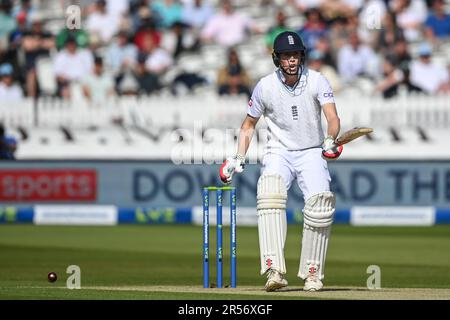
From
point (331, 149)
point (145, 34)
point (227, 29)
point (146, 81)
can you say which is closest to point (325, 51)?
point (227, 29)

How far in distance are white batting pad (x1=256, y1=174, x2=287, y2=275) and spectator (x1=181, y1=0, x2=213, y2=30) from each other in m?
12.2

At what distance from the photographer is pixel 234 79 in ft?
65.7

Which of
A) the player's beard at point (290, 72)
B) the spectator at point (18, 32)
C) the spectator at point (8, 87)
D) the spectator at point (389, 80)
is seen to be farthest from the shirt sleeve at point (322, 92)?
the spectator at point (18, 32)

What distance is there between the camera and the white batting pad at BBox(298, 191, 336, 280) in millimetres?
9273

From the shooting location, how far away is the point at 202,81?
20406 mm

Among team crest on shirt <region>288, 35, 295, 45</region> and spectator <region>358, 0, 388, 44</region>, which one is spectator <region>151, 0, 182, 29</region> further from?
team crest on shirt <region>288, 35, 295, 45</region>

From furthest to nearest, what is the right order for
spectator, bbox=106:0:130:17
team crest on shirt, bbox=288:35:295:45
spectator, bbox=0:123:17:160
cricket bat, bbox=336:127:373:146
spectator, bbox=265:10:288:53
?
spectator, bbox=106:0:130:17 → spectator, bbox=265:10:288:53 → spectator, bbox=0:123:17:160 → team crest on shirt, bbox=288:35:295:45 → cricket bat, bbox=336:127:373:146

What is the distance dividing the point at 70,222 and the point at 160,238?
271cm

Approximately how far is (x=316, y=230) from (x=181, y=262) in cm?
429

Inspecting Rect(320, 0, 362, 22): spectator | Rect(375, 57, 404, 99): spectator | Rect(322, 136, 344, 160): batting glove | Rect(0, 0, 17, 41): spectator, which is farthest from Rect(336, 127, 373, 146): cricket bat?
Rect(0, 0, 17, 41): spectator

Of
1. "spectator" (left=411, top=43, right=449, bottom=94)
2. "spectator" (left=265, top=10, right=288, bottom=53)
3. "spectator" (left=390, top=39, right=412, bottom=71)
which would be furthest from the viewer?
"spectator" (left=265, top=10, right=288, bottom=53)

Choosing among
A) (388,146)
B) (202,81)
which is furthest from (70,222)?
(388,146)
